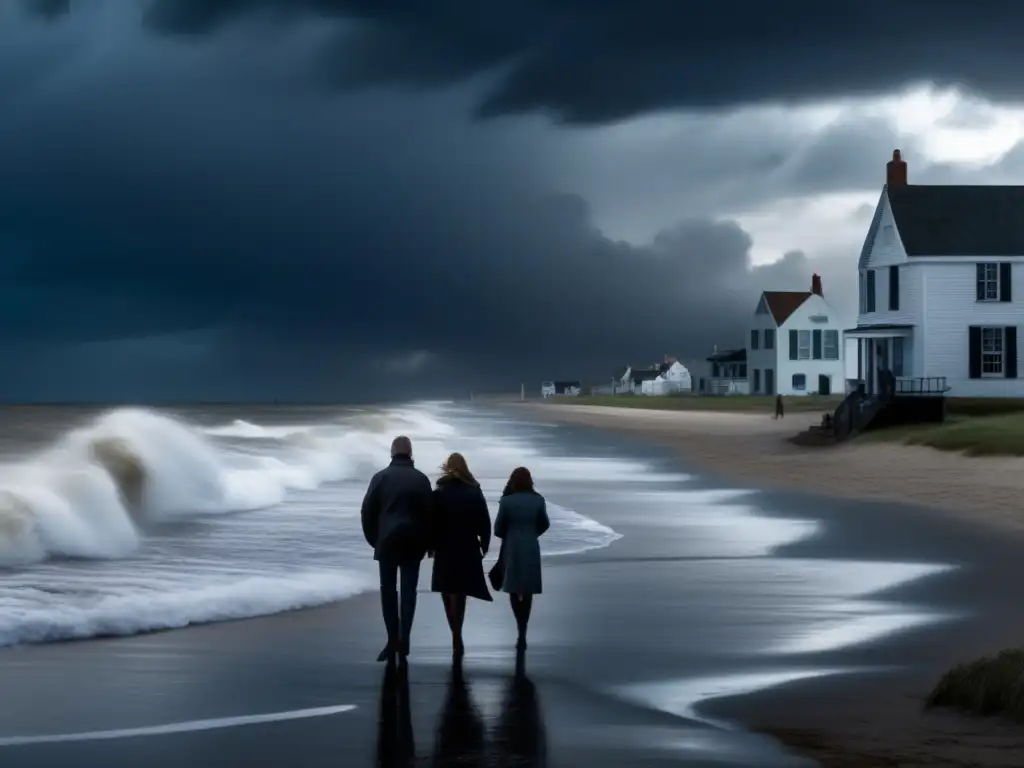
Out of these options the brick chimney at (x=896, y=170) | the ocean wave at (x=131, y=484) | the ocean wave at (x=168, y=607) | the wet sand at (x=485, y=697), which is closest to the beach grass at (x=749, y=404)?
the brick chimney at (x=896, y=170)

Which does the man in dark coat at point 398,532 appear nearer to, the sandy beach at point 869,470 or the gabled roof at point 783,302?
the sandy beach at point 869,470

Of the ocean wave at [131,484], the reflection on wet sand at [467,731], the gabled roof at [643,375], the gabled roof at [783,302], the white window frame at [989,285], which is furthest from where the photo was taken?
the gabled roof at [643,375]

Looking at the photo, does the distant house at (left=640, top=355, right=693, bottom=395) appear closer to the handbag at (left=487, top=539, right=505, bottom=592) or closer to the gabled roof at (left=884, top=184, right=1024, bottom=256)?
the gabled roof at (left=884, top=184, right=1024, bottom=256)

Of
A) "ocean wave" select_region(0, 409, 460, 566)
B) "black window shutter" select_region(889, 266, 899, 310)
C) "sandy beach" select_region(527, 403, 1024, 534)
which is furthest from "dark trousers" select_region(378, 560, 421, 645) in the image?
"black window shutter" select_region(889, 266, 899, 310)

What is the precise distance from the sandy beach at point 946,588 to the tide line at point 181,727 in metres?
2.73

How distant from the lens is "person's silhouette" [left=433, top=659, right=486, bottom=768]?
9.22 metres

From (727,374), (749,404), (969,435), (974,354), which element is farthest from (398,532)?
(727,374)

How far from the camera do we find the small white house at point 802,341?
101 m

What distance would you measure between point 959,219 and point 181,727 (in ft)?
175

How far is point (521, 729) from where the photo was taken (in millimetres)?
10094

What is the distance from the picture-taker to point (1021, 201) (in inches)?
2375

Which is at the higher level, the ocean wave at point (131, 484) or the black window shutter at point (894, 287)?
the black window shutter at point (894, 287)

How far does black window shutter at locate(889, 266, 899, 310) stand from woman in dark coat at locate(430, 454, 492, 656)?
48525mm

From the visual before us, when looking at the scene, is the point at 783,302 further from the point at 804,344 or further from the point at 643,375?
the point at 643,375
